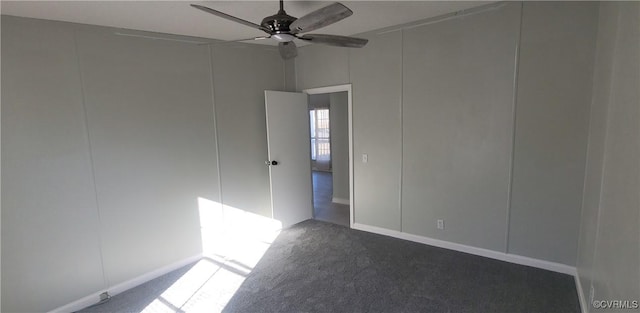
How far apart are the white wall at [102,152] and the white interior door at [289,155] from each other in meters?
0.51

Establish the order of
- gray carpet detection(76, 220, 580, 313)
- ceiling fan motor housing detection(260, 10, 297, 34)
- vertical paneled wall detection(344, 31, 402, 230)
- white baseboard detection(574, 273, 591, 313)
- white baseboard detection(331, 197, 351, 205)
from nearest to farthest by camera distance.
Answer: ceiling fan motor housing detection(260, 10, 297, 34), white baseboard detection(574, 273, 591, 313), gray carpet detection(76, 220, 580, 313), vertical paneled wall detection(344, 31, 402, 230), white baseboard detection(331, 197, 351, 205)

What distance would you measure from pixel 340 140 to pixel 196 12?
3.35 m

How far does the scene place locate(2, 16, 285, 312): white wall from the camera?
2.30 meters

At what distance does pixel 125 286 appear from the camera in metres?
2.83

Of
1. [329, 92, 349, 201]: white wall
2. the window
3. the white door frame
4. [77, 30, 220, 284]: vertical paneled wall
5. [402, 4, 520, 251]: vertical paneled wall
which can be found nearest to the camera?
[77, 30, 220, 284]: vertical paneled wall

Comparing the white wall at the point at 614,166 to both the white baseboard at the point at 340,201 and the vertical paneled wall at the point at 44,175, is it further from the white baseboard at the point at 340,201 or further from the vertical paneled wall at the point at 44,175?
the vertical paneled wall at the point at 44,175

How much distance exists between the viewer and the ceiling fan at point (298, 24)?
1670 mm

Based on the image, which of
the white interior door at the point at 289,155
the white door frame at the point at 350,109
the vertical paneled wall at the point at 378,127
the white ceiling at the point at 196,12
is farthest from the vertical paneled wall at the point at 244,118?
the vertical paneled wall at the point at 378,127

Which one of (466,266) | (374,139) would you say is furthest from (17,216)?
(466,266)

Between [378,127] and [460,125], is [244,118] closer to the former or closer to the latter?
[378,127]

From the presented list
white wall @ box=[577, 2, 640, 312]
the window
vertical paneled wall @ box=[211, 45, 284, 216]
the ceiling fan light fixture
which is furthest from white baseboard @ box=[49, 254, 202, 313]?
the window

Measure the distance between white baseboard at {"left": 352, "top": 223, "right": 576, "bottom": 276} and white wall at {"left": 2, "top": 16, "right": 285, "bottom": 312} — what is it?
6.70 feet

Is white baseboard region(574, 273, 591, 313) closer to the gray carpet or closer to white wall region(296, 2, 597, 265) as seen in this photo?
the gray carpet

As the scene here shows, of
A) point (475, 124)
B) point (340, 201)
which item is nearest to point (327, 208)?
point (340, 201)
